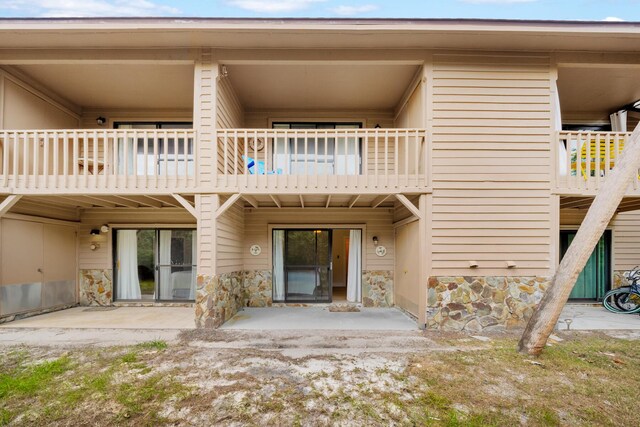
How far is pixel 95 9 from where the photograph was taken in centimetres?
1744

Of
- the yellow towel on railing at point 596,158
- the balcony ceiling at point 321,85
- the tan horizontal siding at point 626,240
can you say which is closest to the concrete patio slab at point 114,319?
the balcony ceiling at point 321,85

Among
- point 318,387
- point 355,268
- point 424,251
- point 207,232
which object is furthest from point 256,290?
point 318,387

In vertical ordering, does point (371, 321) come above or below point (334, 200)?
below

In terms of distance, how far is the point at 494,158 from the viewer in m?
5.80

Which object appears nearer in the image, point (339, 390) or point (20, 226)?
point (339, 390)

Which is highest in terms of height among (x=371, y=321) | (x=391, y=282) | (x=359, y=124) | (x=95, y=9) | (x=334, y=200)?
(x=95, y=9)

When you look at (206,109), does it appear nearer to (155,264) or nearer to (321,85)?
(321,85)

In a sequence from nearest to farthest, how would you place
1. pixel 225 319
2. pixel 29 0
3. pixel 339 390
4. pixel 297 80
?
pixel 339 390, pixel 225 319, pixel 297 80, pixel 29 0

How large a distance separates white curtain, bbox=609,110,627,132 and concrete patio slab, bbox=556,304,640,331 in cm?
405

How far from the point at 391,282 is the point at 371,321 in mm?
1691

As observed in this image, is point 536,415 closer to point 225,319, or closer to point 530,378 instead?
point 530,378

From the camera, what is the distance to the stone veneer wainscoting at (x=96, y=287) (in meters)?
7.79

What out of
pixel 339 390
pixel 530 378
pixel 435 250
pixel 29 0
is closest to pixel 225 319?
pixel 339 390

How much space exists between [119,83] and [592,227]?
826cm
